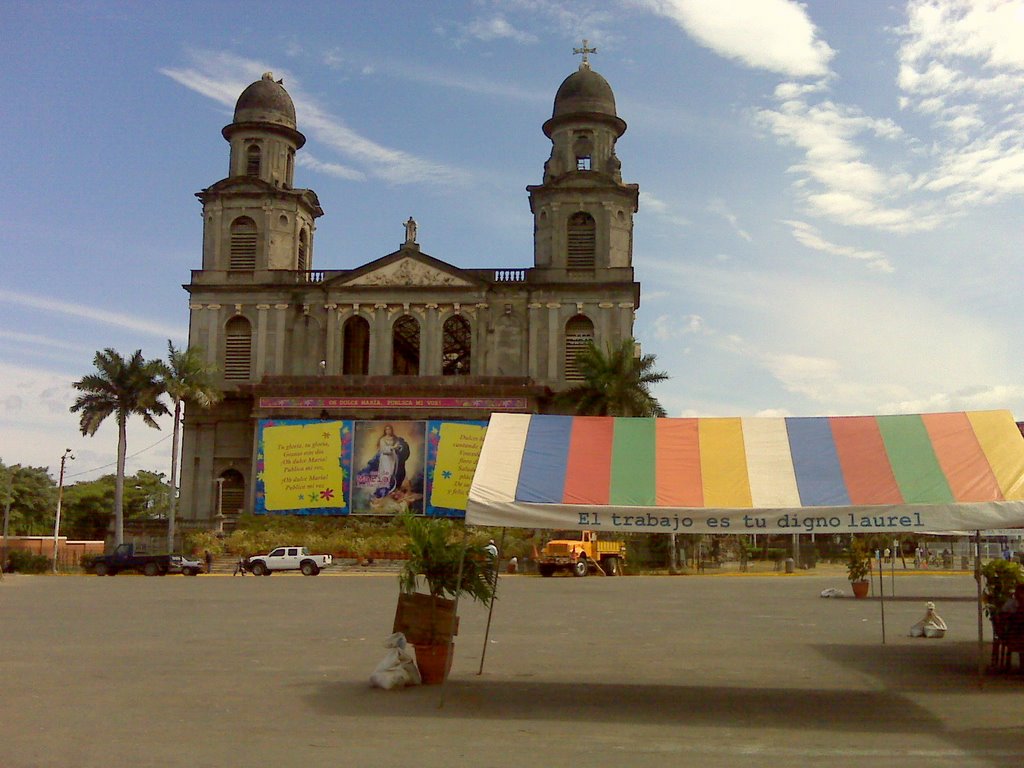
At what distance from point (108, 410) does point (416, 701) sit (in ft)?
153

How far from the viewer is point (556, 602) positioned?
993 inches

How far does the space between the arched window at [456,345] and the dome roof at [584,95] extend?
40.0ft

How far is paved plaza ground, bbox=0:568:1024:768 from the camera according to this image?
27.2ft

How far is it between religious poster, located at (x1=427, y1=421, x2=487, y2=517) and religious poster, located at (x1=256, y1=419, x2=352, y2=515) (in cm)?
394

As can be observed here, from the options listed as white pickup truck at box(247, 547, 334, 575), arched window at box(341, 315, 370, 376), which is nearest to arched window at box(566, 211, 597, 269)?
arched window at box(341, 315, 370, 376)

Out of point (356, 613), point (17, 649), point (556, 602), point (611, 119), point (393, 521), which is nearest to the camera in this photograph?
point (17, 649)

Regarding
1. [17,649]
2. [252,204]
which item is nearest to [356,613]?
[17,649]

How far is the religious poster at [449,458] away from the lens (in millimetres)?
51094

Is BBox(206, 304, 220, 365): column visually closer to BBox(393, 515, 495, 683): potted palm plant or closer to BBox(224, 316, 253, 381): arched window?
BBox(224, 316, 253, 381): arched window

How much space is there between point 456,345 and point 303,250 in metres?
11.0

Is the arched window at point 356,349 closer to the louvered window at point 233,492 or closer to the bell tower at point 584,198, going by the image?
the louvered window at point 233,492

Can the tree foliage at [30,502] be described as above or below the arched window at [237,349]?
below

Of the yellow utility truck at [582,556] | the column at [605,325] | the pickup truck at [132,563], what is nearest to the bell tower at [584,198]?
the column at [605,325]

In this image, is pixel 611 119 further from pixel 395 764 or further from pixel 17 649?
pixel 395 764
